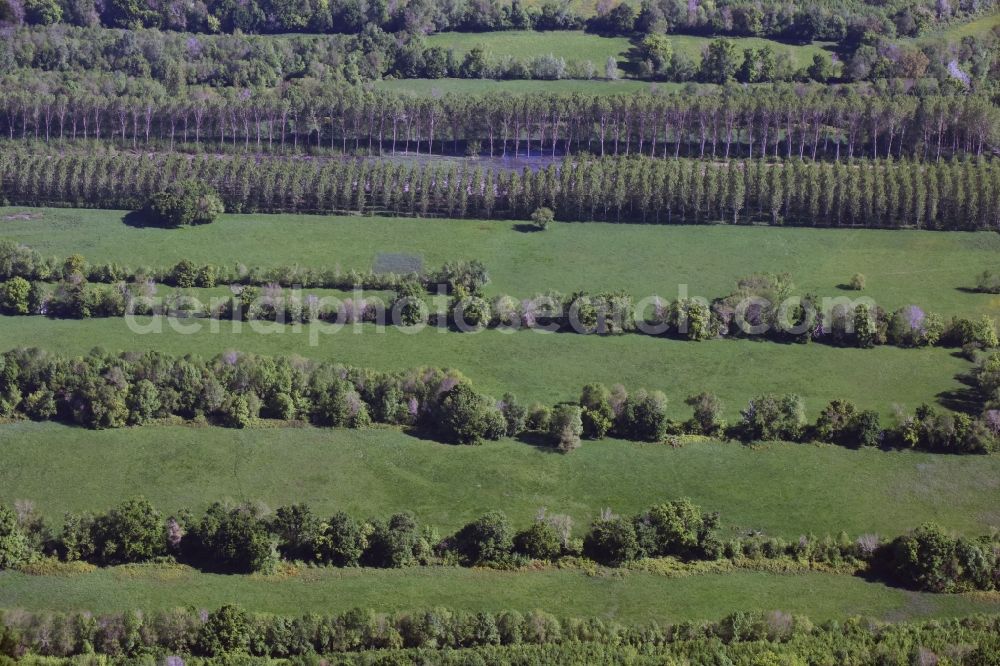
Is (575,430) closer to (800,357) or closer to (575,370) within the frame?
(575,370)

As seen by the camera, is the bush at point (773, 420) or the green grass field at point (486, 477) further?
the bush at point (773, 420)

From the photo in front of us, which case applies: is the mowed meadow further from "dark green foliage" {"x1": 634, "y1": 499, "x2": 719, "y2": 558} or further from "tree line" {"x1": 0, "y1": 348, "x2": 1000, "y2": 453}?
"dark green foliage" {"x1": 634, "y1": 499, "x2": 719, "y2": 558}

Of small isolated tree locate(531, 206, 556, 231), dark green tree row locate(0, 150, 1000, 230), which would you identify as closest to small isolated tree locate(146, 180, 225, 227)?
dark green tree row locate(0, 150, 1000, 230)

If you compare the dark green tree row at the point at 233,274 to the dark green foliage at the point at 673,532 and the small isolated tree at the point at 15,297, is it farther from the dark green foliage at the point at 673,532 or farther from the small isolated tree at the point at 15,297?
the dark green foliage at the point at 673,532

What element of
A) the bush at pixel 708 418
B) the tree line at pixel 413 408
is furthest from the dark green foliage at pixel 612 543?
the bush at pixel 708 418

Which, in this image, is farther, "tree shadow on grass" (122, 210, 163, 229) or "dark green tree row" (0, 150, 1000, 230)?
"tree shadow on grass" (122, 210, 163, 229)

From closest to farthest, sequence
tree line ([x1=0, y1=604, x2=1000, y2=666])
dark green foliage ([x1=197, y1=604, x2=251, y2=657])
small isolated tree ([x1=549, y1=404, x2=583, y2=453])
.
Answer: tree line ([x1=0, y1=604, x2=1000, y2=666]), dark green foliage ([x1=197, y1=604, x2=251, y2=657]), small isolated tree ([x1=549, y1=404, x2=583, y2=453])

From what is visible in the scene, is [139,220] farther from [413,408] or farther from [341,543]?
[341,543]
